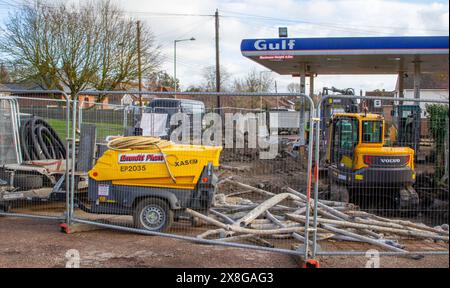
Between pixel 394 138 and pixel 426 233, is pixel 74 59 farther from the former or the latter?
pixel 426 233

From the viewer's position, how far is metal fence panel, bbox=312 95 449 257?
6.73m

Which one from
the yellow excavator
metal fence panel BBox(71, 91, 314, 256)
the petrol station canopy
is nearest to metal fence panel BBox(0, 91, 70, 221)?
metal fence panel BBox(71, 91, 314, 256)

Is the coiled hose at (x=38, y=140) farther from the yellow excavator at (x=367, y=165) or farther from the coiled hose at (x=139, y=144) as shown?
the yellow excavator at (x=367, y=165)

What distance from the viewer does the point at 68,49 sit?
26.9m

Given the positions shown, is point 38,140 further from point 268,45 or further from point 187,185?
point 268,45

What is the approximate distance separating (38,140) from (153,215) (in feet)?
11.5

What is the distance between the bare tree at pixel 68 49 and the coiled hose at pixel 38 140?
17.8 m

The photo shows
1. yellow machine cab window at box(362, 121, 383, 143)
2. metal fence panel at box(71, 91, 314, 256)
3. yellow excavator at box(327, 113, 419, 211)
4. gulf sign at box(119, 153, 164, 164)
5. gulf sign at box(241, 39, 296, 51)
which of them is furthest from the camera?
gulf sign at box(241, 39, 296, 51)

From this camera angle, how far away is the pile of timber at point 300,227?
22.3 feet

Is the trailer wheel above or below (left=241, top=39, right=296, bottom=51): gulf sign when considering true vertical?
below

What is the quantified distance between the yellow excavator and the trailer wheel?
3502 mm

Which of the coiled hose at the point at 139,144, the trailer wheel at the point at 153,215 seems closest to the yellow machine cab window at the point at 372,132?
the coiled hose at the point at 139,144

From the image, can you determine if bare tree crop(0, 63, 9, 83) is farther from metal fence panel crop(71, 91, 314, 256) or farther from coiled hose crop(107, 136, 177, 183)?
coiled hose crop(107, 136, 177, 183)

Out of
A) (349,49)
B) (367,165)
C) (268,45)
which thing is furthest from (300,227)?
(349,49)
